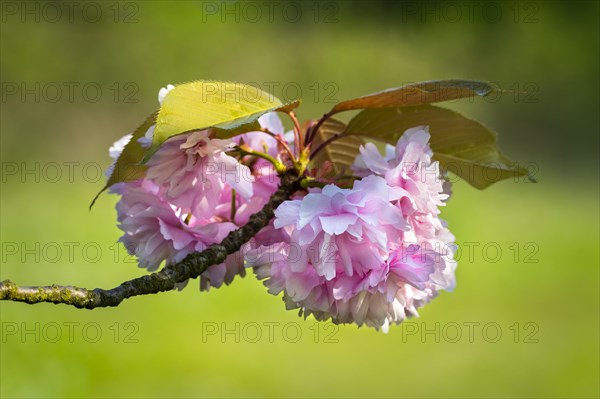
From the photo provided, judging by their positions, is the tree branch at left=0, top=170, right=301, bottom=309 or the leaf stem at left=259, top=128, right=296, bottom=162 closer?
the tree branch at left=0, top=170, right=301, bottom=309

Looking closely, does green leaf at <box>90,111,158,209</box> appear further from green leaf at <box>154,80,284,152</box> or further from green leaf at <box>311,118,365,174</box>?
green leaf at <box>311,118,365,174</box>

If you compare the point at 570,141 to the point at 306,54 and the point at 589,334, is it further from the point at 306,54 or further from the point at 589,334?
the point at 589,334

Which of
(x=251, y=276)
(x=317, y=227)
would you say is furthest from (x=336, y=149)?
(x=251, y=276)

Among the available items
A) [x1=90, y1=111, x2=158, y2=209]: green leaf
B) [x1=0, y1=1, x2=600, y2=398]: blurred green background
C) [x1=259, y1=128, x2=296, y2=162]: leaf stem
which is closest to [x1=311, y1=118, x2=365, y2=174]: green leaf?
[x1=259, y1=128, x2=296, y2=162]: leaf stem

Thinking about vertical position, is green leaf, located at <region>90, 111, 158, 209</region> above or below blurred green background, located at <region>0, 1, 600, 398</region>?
above

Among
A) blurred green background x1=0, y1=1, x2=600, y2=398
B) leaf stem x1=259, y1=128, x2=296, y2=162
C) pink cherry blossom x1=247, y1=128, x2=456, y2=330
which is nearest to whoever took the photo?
pink cherry blossom x1=247, y1=128, x2=456, y2=330

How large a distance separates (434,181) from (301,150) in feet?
0.41

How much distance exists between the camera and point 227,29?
5031 mm

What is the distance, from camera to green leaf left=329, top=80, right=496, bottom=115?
1.66 ft

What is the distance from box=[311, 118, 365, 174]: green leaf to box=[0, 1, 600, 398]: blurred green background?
1.07m

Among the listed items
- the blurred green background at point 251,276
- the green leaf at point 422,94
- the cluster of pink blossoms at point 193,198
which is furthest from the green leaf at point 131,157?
the blurred green background at point 251,276

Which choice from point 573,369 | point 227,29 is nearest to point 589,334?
point 573,369

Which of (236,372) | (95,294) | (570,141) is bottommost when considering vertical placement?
(570,141)

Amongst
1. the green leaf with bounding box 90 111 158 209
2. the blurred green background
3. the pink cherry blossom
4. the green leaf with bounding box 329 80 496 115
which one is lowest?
the blurred green background
